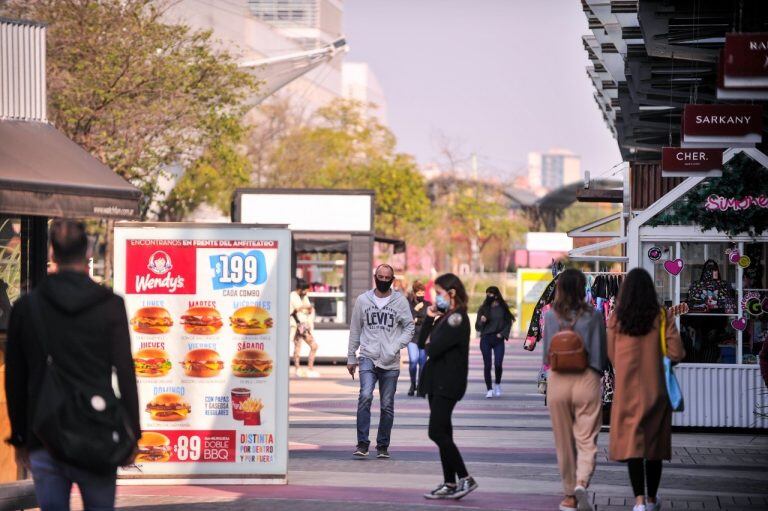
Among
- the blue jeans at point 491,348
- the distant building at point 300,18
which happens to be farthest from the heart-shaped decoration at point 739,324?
the distant building at point 300,18

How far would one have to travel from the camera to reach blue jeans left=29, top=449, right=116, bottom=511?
5980 millimetres

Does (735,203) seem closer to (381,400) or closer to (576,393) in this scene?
(381,400)

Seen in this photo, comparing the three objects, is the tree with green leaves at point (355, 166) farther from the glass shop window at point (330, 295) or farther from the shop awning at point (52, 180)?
the shop awning at point (52, 180)

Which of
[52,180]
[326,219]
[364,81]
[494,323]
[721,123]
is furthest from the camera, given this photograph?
[364,81]

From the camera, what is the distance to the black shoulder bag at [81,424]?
5.90 meters

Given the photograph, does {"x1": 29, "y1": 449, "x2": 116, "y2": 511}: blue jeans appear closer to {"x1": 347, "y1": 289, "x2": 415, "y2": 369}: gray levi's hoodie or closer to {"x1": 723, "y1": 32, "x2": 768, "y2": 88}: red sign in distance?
{"x1": 723, "y1": 32, "x2": 768, "y2": 88}: red sign in distance

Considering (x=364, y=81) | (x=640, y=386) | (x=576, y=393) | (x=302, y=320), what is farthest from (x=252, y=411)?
(x=364, y=81)

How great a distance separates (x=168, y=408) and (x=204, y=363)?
17.7 inches

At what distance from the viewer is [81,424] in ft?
19.5

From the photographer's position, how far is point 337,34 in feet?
422

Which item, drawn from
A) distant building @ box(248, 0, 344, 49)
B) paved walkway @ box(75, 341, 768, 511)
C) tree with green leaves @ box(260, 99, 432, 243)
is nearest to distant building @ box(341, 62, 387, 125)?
distant building @ box(248, 0, 344, 49)

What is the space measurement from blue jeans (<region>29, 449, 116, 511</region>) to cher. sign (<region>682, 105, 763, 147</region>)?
26.6 ft

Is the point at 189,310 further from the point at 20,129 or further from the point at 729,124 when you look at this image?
the point at 729,124

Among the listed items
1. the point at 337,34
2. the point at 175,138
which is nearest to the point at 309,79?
the point at 337,34
